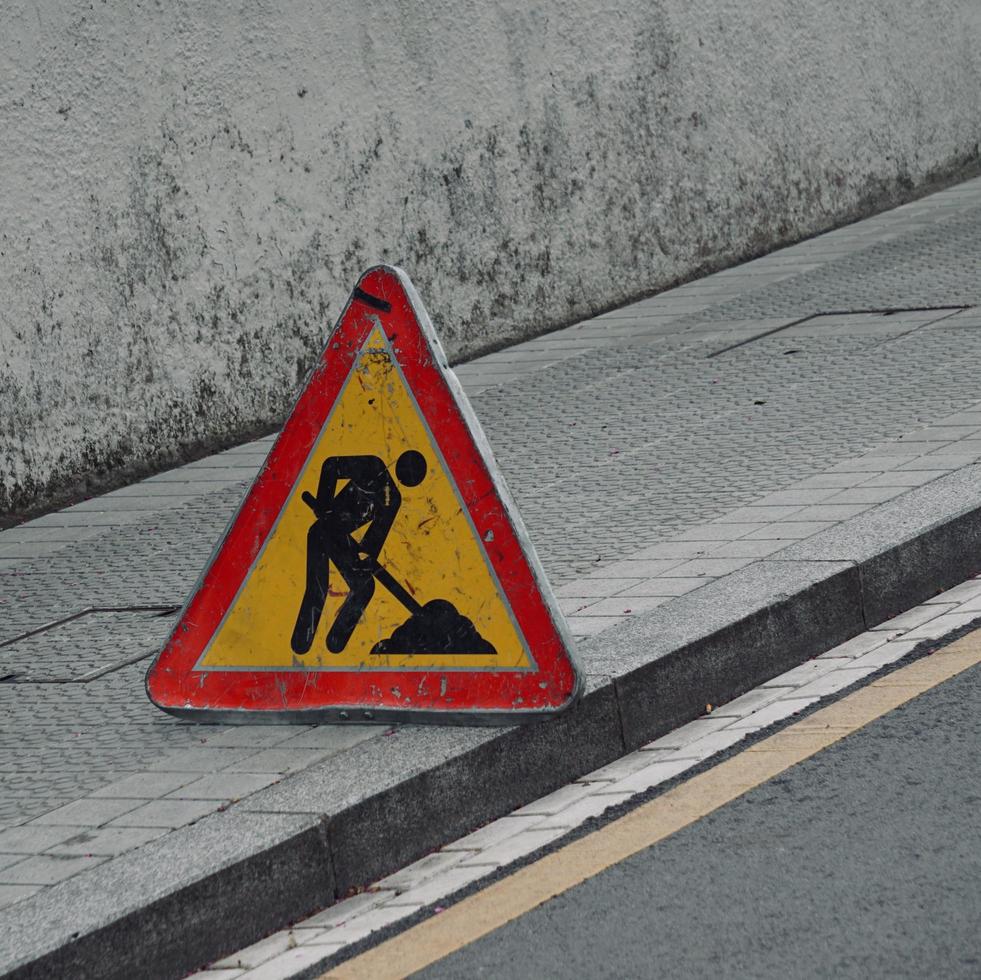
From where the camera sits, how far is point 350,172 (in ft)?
34.7

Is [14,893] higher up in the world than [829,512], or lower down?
higher up

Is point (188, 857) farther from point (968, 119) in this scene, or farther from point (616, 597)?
point (968, 119)

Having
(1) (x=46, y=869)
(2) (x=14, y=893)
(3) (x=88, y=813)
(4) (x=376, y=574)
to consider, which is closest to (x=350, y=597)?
(4) (x=376, y=574)

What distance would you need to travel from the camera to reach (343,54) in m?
10.6

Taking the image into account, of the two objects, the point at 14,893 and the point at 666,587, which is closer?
the point at 14,893

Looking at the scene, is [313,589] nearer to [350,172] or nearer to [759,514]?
[759,514]

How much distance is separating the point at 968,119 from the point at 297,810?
12462 mm

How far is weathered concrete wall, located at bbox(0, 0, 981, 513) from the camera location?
9078mm

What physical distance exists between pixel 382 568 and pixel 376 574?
0.08 feet

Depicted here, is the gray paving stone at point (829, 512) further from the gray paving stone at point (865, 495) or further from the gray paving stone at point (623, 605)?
the gray paving stone at point (623, 605)

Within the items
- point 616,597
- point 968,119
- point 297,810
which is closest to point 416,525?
point 297,810

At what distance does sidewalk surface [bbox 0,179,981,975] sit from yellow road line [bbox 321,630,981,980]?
64cm

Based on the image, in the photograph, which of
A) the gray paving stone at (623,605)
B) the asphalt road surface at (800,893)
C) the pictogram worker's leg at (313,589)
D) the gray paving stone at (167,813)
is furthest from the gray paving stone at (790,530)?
the gray paving stone at (167,813)

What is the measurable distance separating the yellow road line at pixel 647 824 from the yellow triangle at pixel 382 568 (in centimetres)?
51
